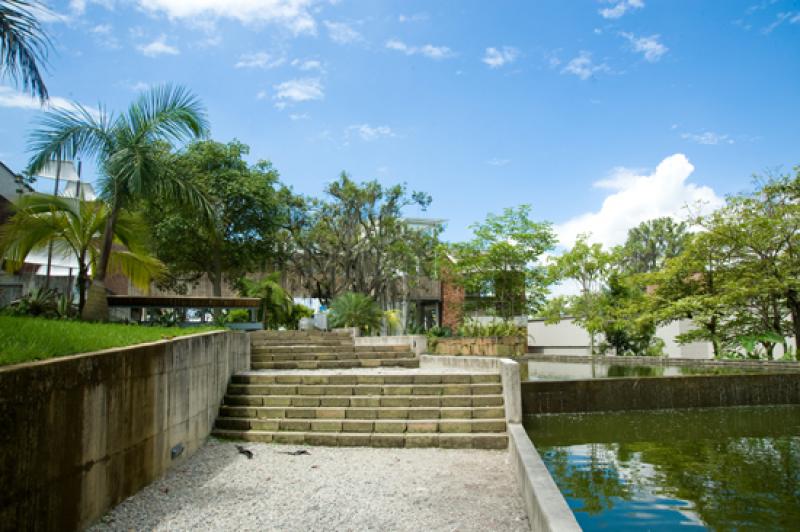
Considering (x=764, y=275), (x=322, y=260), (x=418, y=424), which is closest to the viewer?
(x=418, y=424)

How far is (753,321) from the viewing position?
72.3ft

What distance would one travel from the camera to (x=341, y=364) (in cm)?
1477

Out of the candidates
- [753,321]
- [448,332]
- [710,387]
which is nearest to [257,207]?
[448,332]

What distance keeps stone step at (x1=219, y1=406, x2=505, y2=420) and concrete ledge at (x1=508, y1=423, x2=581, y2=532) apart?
72.6 inches

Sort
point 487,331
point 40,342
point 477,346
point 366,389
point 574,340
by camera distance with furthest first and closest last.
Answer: point 574,340
point 487,331
point 477,346
point 366,389
point 40,342

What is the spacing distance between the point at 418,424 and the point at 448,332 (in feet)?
55.5

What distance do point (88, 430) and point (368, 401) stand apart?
18.5 feet

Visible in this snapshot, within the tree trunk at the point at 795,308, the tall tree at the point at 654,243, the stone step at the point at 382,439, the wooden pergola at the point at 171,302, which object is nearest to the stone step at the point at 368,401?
the stone step at the point at 382,439

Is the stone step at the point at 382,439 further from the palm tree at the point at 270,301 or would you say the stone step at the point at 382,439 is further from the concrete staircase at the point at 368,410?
the palm tree at the point at 270,301

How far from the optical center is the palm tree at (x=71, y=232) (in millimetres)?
11078

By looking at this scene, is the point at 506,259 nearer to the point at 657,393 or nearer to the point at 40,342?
the point at 657,393

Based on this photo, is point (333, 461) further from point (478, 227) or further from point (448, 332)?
point (478, 227)

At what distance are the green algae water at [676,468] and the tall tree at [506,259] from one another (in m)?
15.8

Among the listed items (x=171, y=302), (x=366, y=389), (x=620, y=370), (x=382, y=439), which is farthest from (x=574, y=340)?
(x=382, y=439)
